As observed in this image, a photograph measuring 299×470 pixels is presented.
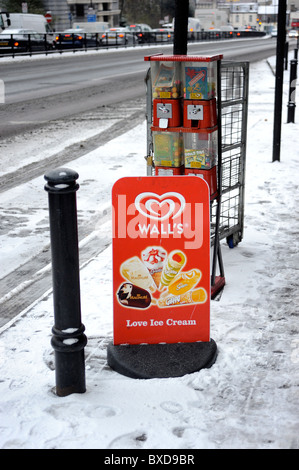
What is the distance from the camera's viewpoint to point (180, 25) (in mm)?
5656

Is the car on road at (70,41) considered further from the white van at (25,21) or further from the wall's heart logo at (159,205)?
the wall's heart logo at (159,205)

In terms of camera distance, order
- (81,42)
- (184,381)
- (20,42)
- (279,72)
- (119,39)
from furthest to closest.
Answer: (119,39) → (81,42) → (20,42) → (279,72) → (184,381)

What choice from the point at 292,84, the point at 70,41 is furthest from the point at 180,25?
the point at 70,41

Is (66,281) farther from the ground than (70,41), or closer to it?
closer to it

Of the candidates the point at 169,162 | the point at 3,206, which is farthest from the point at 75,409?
the point at 3,206

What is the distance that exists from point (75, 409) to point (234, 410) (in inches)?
31.1

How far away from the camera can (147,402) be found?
10.7ft

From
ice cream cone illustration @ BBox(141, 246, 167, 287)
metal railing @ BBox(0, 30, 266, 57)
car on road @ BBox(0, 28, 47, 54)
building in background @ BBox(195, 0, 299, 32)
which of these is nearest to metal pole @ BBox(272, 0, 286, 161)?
ice cream cone illustration @ BBox(141, 246, 167, 287)

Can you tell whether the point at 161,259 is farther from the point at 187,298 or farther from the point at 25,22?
the point at 25,22

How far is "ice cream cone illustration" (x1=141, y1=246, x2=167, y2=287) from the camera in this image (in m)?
3.60

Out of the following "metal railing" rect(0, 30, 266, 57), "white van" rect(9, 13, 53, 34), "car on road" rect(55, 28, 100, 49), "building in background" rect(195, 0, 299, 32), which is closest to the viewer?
"metal railing" rect(0, 30, 266, 57)

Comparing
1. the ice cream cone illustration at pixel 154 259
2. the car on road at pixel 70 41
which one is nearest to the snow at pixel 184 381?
the ice cream cone illustration at pixel 154 259

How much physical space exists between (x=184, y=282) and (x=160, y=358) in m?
0.45

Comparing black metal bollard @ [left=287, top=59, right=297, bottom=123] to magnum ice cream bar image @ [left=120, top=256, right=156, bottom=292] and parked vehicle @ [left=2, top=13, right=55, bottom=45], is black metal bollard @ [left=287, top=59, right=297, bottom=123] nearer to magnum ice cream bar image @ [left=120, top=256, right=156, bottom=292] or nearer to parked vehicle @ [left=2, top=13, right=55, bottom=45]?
magnum ice cream bar image @ [left=120, top=256, right=156, bottom=292]
